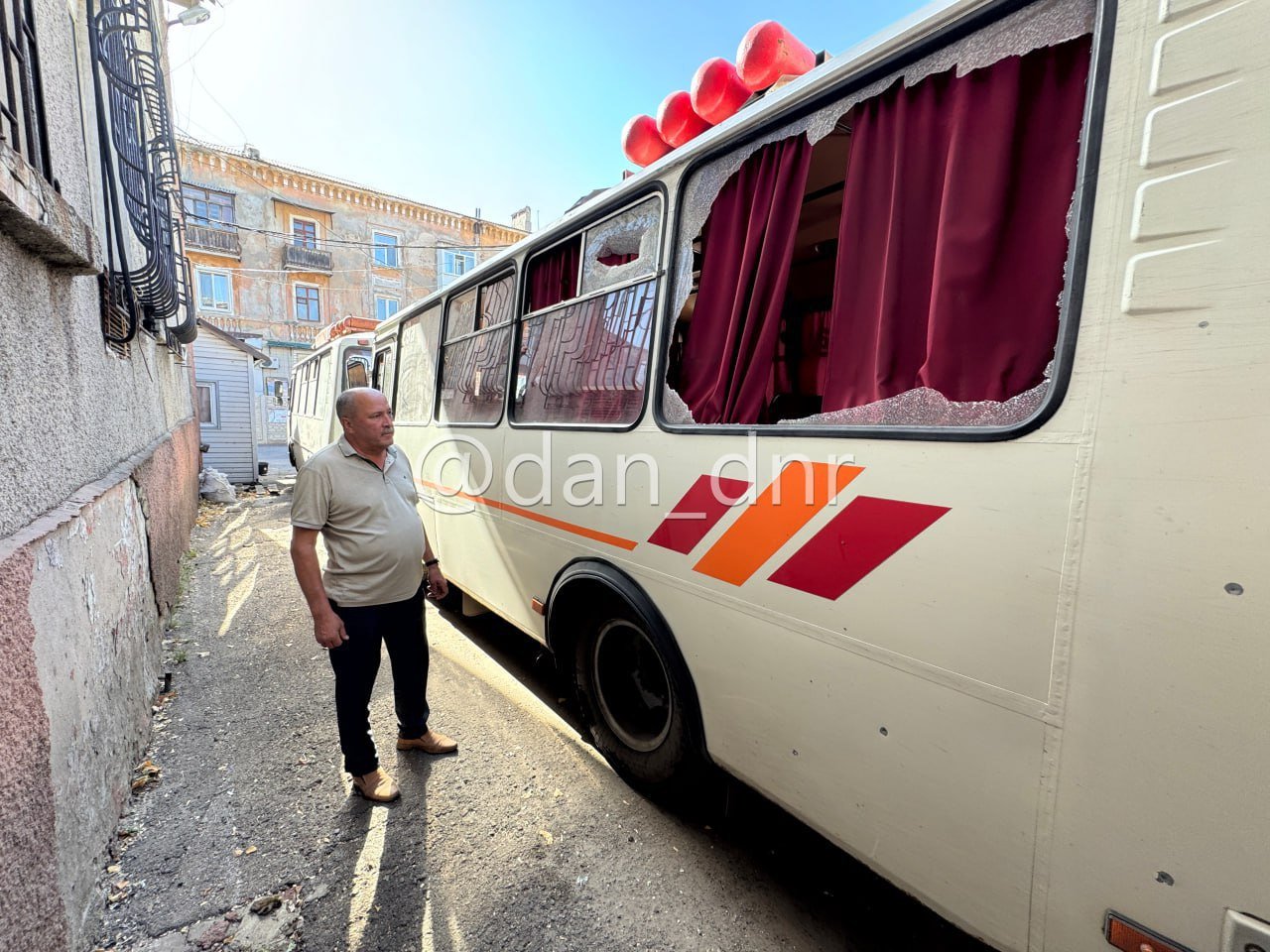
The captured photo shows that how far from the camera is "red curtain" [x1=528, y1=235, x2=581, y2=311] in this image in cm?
284

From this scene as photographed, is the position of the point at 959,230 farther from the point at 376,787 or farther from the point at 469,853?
the point at 376,787

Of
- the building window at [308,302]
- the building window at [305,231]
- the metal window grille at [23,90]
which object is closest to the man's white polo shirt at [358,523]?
the metal window grille at [23,90]

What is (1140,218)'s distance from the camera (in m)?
1.13

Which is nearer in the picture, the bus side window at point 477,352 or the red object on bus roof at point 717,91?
the red object on bus roof at point 717,91

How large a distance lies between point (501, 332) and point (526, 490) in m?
0.99

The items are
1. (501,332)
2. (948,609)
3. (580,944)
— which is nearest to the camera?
(948,609)

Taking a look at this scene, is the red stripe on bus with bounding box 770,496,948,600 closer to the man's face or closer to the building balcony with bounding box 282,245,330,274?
the man's face

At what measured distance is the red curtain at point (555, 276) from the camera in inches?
112

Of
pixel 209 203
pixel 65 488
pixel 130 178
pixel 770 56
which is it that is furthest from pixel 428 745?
pixel 209 203

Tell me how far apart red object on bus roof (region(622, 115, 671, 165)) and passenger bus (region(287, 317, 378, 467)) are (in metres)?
5.10

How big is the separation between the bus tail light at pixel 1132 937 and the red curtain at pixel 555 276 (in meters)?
2.65

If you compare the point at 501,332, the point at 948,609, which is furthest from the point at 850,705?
the point at 501,332

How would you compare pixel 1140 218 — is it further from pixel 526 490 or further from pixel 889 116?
pixel 526 490

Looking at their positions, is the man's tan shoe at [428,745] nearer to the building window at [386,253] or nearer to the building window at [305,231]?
the building window at [305,231]
